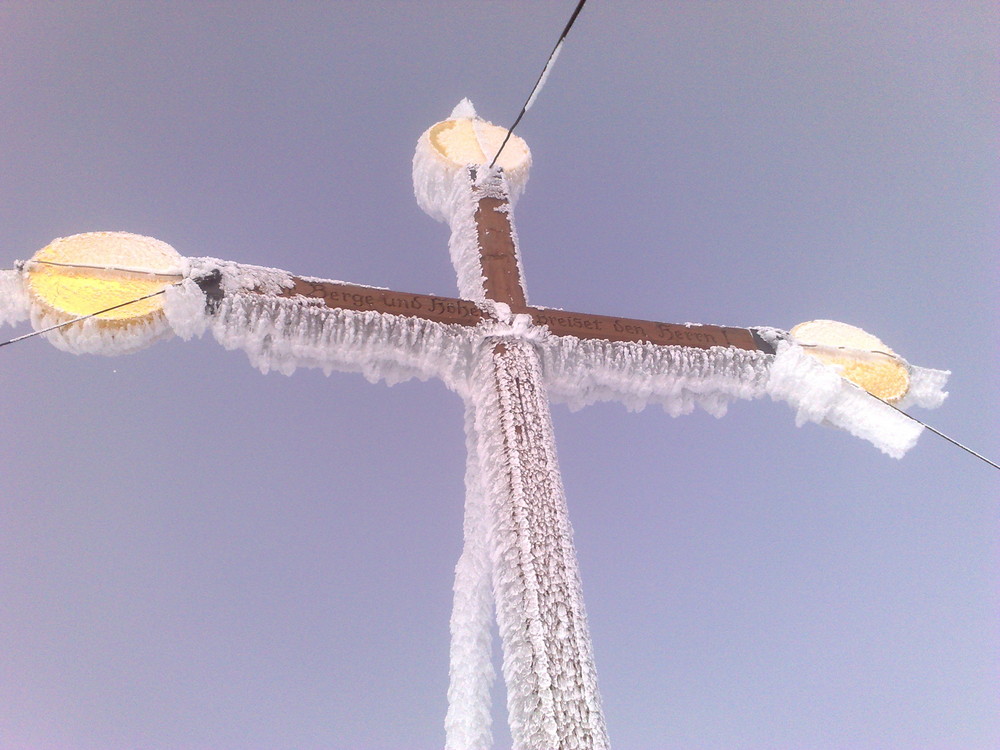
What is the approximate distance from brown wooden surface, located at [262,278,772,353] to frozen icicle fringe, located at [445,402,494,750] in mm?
383

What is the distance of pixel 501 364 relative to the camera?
10.3 feet

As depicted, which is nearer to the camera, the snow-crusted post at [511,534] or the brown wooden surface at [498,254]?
the snow-crusted post at [511,534]

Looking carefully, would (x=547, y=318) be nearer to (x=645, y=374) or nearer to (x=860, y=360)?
(x=645, y=374)

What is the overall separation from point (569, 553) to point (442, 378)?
923 mm

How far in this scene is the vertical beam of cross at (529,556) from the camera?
2.29 meters

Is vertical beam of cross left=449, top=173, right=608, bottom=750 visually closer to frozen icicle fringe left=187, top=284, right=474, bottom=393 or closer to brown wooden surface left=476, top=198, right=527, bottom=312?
brown wooden surface left=476, top=198, right=527, bottom=312

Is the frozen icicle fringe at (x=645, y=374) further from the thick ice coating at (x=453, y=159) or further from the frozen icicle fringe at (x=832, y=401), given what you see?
the thick ice coating at (x=453, y=159)

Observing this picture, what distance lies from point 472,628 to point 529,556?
1.74 feet

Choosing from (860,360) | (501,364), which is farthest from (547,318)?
(860,360)

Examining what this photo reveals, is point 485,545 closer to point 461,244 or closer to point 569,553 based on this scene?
point 569,553

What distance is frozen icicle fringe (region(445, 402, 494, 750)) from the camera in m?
2.75

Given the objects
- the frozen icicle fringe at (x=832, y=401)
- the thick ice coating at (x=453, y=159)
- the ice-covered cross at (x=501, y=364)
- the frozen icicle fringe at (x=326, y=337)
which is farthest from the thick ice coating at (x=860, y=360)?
the frozen icicle fringe at (x=326, y=337)

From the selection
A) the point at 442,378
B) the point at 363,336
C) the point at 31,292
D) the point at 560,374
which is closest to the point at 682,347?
the point at 560,374

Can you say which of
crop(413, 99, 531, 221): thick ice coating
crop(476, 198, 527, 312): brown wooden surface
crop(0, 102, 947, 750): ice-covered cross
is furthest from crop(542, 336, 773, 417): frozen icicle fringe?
crop(413, 99, 531, 221): thick ice coating
